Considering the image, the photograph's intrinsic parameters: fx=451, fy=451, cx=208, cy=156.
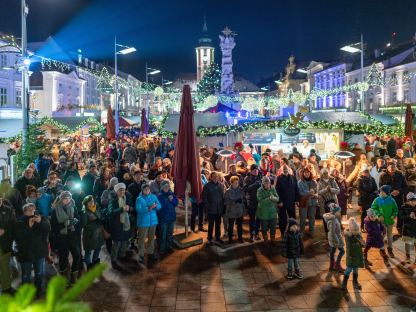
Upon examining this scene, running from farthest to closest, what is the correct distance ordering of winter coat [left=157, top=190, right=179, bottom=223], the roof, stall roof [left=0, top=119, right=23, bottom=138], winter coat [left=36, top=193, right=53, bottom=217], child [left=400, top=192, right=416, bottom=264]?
the roof
stall roof [left=0, top=119, right=23, bottom=138]
winter coat [left=157, top=190, right=179, bottom=223]
winter coat [left=36, top=193, right=53, bottom=217]
child [left=400, top=192, right=416, bottom=264]

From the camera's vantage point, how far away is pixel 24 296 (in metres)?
1.40

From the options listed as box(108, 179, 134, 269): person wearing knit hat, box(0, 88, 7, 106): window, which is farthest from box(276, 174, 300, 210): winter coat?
box(0, 88, 7, 106): window

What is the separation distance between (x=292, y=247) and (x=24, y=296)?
6.74 metres

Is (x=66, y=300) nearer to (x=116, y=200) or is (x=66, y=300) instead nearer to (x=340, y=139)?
(x=116, y=200)

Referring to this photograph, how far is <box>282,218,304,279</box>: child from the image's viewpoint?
25.3 ft

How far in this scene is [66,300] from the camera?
142cm

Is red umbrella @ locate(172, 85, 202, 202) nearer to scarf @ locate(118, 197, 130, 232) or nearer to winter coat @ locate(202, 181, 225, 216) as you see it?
winter coat @ locate(202, 181, 225, 216)

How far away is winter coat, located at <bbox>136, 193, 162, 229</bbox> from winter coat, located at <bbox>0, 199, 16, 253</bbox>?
2.26m

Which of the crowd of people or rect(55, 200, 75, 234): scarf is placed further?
rect(55, 200, 75, 234): scarf

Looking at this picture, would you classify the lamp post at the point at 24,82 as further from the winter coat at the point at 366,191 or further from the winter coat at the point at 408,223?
the winter coat at the point at 408,223

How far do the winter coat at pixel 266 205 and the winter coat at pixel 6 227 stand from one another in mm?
4936

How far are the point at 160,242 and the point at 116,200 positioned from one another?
149 centimetres

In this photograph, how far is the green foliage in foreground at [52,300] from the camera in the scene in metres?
1.37

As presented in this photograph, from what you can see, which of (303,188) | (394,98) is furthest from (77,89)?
(303,188)
